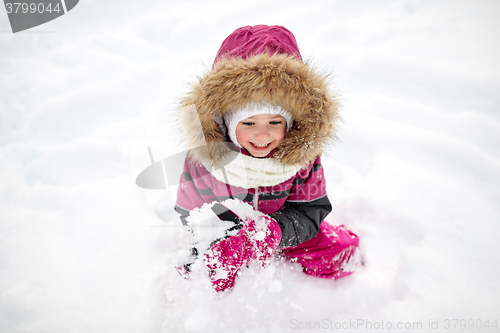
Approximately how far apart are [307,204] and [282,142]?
0.29 m

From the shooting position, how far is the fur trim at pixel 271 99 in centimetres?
75

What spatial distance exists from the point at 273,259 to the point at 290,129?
510 mm

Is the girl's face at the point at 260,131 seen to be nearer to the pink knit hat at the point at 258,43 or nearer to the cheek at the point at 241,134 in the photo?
the cheek at the point at 241,134

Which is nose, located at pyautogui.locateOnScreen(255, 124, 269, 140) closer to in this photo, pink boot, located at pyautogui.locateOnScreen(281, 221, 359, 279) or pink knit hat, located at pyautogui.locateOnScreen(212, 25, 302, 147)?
pink knit hat, located at pyautogui.locateOnScreen(212, 25, 302, 147)

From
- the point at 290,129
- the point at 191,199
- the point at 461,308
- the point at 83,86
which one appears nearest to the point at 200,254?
the point at 191,199

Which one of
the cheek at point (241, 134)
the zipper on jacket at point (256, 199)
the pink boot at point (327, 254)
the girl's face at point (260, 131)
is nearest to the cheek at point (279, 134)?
the girl's face at point (260, 131)

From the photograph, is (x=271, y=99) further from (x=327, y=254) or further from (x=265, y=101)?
(x=327, y=254)

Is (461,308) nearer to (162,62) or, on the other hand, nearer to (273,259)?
(273,259)

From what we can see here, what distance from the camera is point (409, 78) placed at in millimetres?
1694

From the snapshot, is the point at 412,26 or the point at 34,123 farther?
the point at 412,26

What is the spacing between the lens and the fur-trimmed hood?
75 centimetres

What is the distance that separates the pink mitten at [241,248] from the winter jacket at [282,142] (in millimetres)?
70

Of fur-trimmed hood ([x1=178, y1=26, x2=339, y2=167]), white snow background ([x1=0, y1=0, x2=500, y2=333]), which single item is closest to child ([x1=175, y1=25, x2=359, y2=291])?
fur-trimmed hood ([x1=178, y1=26, x2=339, y2=167])

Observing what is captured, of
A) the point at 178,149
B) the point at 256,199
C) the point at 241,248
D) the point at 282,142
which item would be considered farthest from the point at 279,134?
the point at 178,149
